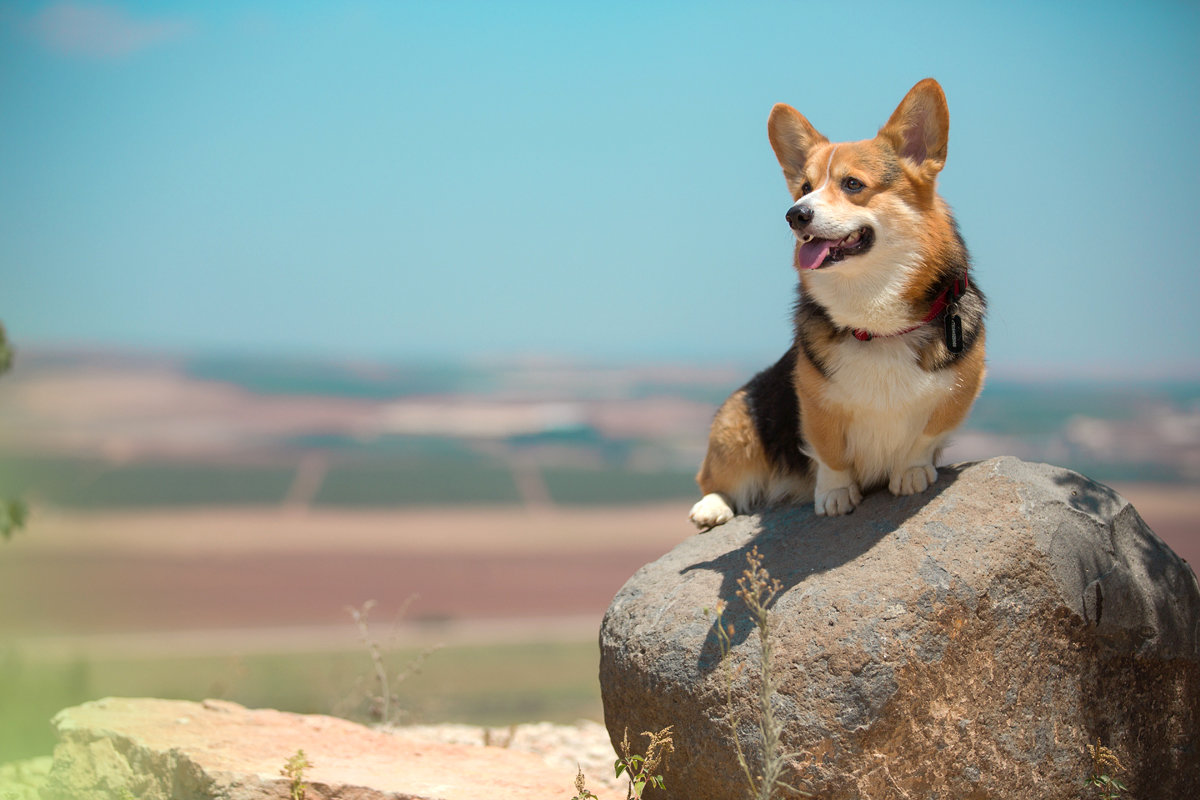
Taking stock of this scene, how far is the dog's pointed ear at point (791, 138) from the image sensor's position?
16.5ft

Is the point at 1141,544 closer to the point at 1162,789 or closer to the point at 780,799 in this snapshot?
the point at 1162,789

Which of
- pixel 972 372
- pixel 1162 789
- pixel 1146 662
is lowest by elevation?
pixel 1162 789

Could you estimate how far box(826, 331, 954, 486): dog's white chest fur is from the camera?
15.4ft

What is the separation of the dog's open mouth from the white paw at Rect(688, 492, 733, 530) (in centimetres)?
192

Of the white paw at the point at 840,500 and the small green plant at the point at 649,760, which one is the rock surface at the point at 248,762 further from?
the white paw at the point at 840,500

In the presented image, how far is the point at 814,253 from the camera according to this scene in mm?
4512

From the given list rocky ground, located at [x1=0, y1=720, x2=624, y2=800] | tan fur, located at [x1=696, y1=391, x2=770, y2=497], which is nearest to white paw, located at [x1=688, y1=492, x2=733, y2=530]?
tan fur, located at [x1=696, y1=391, x2=770, y2=497]

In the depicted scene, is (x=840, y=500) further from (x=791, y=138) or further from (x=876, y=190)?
(x=791, y=138)

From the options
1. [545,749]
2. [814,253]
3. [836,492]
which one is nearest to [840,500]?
[836,492]

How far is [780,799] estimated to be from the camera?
14.0ft

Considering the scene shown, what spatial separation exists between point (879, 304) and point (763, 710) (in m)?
1.91

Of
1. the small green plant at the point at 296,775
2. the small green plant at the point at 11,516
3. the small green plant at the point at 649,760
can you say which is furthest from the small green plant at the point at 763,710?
the small green plant at the point at 11,516

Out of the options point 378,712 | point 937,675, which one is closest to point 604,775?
point 378,712

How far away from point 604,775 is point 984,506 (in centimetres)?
339
